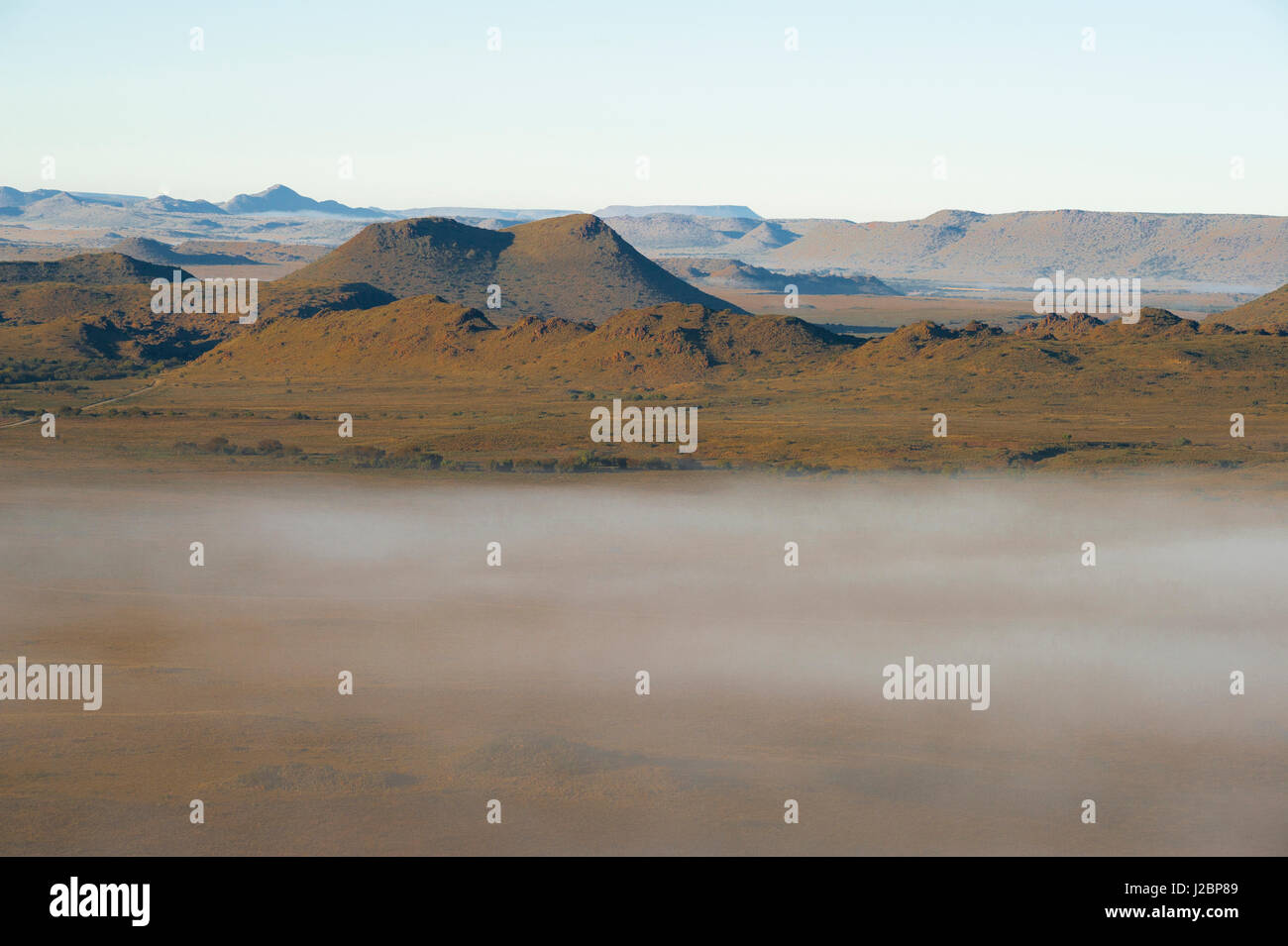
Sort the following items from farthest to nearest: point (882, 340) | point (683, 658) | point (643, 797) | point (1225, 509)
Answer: point (882, 340) < point (1225, 509) < point (683, 658) < point (643, 797)

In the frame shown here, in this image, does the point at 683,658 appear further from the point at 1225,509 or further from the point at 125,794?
the point at 1225,509

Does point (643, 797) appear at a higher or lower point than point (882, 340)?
lower

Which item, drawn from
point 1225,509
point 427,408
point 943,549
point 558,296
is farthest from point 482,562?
A: point 558,296

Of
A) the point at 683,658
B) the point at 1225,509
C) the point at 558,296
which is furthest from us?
the point at 558,296

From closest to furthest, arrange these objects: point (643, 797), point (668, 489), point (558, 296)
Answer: point (643, 797) → point (668, 489) → point (558, 296)

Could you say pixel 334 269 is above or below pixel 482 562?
above

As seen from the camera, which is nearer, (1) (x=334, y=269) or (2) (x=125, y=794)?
(2) (x=125, y=794)

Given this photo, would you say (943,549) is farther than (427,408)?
No

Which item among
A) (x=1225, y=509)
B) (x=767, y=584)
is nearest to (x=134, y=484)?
(x=767, y=584)

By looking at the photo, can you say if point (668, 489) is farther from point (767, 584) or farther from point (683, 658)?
point (683, 658)
